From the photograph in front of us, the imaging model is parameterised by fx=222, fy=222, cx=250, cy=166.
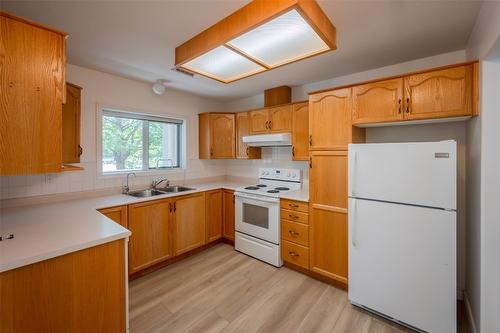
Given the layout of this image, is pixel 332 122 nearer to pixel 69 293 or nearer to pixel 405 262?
pixel 405 262

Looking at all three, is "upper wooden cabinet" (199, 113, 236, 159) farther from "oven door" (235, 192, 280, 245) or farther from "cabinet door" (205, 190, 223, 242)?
"oven door" (235, 192, 280, 245)

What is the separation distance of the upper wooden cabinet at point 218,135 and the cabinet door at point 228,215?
2.12ft

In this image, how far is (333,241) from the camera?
2320mm

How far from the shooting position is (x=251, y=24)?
4.39 ft

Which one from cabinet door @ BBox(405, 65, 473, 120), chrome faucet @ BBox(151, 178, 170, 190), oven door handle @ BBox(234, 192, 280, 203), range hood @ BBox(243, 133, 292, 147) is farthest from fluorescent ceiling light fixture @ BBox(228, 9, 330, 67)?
chrome faucet @ BBox(151, 178, 170, 190)

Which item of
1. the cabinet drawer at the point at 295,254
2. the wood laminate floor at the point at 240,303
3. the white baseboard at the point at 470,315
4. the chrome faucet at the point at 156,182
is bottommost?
the wood laminate floor at the point at 240,303

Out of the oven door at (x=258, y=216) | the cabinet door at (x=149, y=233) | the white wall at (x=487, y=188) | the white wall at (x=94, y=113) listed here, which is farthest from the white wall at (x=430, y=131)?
the cabinet door at (x=149, y=233)

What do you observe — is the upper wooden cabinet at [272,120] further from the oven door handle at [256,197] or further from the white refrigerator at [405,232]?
the white refrigerator at [405,232]

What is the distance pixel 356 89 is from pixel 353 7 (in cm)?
80

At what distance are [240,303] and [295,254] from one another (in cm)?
85

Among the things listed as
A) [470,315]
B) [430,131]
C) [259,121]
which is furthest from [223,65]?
[470,315]

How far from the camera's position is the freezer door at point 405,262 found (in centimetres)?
161

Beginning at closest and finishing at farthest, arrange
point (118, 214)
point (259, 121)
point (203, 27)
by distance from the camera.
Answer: point (203, 27) → point (118, 214) → point (259, 121)

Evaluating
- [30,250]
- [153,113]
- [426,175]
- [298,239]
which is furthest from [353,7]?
[153,113]
